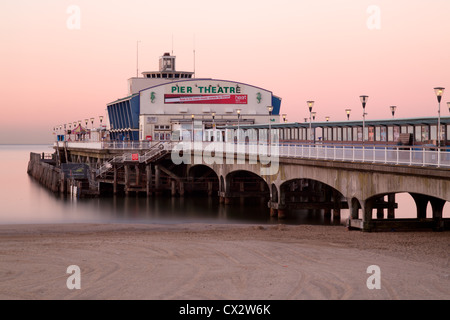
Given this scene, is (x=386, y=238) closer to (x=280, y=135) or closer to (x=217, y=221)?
(x=217, y=221)

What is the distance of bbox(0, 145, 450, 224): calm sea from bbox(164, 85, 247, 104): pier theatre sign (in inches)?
873

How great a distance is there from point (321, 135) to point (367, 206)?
2235cm

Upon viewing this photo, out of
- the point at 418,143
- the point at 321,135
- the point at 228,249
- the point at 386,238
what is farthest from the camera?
the point at 321,135

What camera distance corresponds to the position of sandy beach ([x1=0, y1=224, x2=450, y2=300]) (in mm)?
17797

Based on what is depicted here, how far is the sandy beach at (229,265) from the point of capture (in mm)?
17797

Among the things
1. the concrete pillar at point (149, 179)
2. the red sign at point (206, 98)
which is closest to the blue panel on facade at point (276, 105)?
the red sign at point (206, 98)

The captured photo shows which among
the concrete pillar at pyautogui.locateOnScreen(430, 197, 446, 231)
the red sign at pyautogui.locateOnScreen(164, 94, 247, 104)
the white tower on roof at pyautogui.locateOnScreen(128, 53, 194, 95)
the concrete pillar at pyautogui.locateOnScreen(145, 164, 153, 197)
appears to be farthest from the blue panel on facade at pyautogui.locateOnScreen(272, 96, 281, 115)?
the concrete pillar at pyautogui.locateOnScreen(430, 197, 446, 231)

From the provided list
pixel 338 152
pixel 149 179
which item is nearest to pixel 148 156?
pixel 149 179

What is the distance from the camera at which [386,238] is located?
27.4 m

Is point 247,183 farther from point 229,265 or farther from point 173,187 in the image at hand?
point 229,265

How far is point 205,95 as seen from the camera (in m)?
80.4
